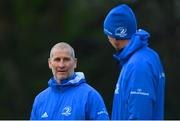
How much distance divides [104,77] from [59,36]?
1063 millimetres

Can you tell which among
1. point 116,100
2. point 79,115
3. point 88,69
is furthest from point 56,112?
point 88,69

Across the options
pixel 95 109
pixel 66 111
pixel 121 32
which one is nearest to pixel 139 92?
pixel 121 32

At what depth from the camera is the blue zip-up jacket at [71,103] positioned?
26.0ft

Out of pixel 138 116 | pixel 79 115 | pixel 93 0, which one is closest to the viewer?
pixel 138 116

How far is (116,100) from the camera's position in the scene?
725 centimetres

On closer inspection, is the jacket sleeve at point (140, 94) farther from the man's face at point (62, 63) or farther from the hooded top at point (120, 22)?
the man's face at point (62, 63)

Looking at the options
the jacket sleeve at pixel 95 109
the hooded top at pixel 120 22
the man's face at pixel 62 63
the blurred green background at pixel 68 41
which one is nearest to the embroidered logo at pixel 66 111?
the jacket sleeve at pixel 95 109

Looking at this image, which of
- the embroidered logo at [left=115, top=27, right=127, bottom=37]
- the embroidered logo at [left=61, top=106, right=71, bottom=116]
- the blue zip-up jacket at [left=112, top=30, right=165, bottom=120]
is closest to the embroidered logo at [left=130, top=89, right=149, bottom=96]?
the blue zip-up jacket at [left=112, top=30, right=165, bottom=120]

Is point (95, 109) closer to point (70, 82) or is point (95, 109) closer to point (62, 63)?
point (70, 82)

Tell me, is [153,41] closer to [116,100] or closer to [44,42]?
[44,42]

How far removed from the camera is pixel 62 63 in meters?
8.05

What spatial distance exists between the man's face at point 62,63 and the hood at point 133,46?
33.8 inches

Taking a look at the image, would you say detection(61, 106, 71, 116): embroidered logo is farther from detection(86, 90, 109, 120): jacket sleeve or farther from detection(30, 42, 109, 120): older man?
detection(86, 90, 109, 120): jacket sleeve

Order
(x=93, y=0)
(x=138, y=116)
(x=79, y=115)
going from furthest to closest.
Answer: (x=93, y=0) → (x=79, y=115) → (x=138, y=116)
